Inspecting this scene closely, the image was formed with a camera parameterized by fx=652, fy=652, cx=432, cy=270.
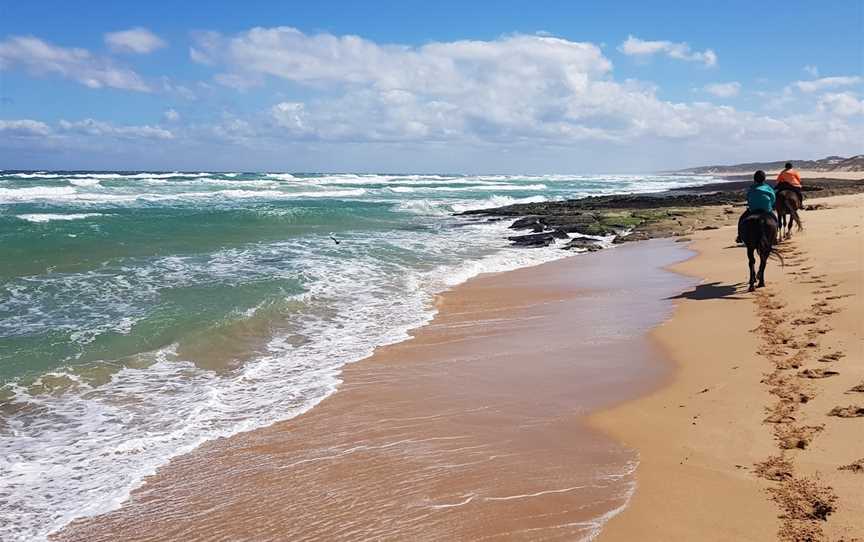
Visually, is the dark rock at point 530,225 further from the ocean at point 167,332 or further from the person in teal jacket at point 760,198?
the person in teal jacket at point 760,198

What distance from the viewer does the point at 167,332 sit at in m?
9.84

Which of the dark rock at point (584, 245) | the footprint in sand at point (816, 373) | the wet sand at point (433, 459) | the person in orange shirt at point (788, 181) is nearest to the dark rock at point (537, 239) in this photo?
the dark rock at point (584, 245)

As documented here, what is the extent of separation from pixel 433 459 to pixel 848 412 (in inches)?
133

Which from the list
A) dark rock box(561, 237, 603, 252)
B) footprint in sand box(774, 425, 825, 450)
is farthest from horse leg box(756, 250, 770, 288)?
dark rock box(561, 237, 603, 252)

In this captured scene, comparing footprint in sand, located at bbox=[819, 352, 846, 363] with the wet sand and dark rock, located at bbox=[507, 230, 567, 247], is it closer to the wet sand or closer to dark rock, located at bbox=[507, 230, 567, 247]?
the wet sand

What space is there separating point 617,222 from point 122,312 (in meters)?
19.8

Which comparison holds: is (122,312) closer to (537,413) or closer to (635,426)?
(537,413)

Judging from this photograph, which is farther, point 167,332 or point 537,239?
point 537,239

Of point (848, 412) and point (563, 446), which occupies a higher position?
point (848, 412)

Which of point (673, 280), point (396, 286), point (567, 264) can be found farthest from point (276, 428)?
point (567, 264)

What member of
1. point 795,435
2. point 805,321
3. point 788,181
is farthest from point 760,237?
point 795,435

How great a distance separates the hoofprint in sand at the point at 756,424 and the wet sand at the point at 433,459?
33cm

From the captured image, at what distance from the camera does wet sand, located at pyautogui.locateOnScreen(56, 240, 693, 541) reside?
4.42 metres

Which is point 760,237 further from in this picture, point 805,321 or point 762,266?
point 805,321
